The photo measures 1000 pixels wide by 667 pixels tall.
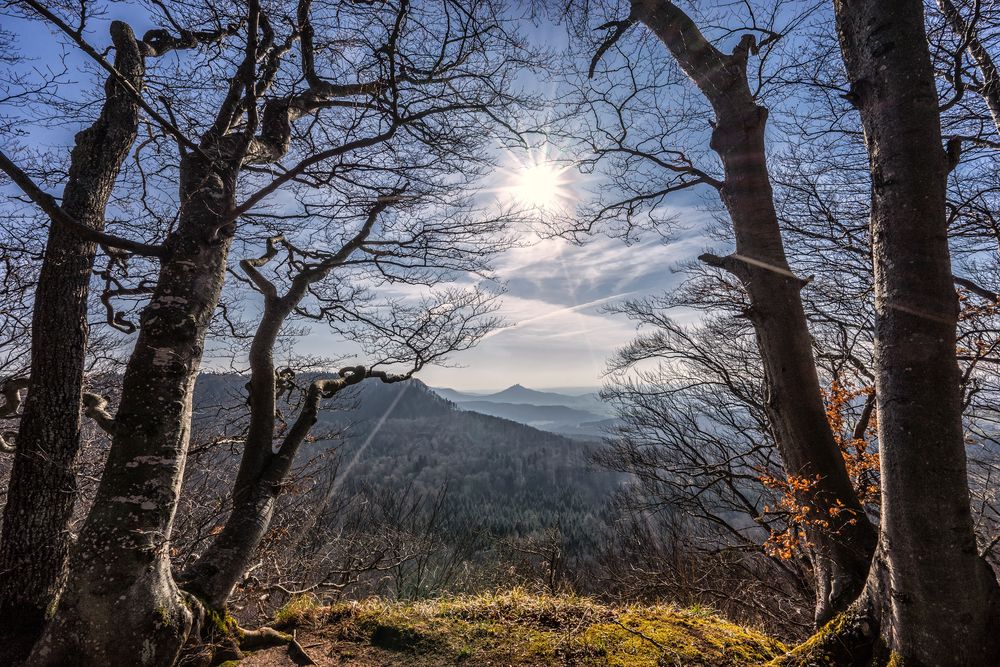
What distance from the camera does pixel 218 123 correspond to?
312 centimetres

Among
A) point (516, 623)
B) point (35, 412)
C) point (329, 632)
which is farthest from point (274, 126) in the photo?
point (516, 623)

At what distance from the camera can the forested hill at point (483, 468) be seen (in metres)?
58.6

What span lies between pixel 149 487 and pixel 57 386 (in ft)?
6.94

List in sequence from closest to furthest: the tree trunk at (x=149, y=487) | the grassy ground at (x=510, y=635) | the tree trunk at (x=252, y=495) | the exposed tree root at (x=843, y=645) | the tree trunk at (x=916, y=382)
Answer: the tree trunk at (x=916, y=382) < the exposed tree root at (x=843, y=645) < the tree trunk at (x=149, y=487) < the grassy ground at (x=510, y=635) < the tree trunk at (x=252, y=495)

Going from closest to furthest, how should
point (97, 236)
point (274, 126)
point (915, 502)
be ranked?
point (915, 502), point (97, 236), point (274, 126)

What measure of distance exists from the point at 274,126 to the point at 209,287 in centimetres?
208

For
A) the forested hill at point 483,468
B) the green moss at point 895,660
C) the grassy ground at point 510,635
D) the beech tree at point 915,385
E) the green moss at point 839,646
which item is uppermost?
the beech tree at point 915,385

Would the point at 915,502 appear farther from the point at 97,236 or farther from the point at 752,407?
the point at 752,407

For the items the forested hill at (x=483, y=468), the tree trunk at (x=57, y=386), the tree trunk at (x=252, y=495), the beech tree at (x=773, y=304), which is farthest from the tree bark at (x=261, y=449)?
the forested hill at (x=483, y=468)

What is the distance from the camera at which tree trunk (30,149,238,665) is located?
2.05 meters

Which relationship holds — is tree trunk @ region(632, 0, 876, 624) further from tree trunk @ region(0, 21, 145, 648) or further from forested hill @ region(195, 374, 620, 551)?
forested hill @ region(195, 374, 620, 551)

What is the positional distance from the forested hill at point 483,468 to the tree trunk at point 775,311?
43.8 meters

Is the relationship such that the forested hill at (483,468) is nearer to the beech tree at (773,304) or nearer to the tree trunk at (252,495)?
the tree trunk at (252,495)

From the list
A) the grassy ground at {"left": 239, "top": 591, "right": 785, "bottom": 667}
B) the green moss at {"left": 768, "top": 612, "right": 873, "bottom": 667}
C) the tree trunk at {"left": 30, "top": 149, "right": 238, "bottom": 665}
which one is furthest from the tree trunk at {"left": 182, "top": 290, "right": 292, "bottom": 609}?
the green moss at {"left": 768, "top": 612, "right": 873, "bottom": 667}
